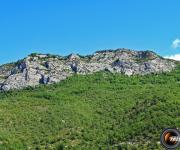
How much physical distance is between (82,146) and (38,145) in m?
15.3

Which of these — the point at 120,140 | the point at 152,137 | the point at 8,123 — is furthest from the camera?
the point at 8,123

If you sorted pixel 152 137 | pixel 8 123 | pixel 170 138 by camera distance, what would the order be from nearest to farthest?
pixel 170 138
pixel 152 137
pixel 8 123

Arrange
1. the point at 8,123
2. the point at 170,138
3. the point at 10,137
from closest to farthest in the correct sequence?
the point at 170,138, the point at 10,137, the point at 8,123

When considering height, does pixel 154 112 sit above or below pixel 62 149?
above

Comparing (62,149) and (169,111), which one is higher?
(169,111)

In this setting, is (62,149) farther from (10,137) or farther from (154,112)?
(154,112)

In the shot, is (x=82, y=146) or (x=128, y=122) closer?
(x=82, y=146)

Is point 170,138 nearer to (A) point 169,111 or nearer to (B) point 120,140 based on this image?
(B) point 120,140

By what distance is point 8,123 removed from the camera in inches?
→ 7849

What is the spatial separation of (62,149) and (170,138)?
165 meters

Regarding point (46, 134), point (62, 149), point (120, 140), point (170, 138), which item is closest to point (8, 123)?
point (46, 134)

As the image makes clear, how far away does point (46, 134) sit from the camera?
192125mm

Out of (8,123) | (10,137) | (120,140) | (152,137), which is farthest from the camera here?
(8,123)

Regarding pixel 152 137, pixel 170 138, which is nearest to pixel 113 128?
pixel 152 137
